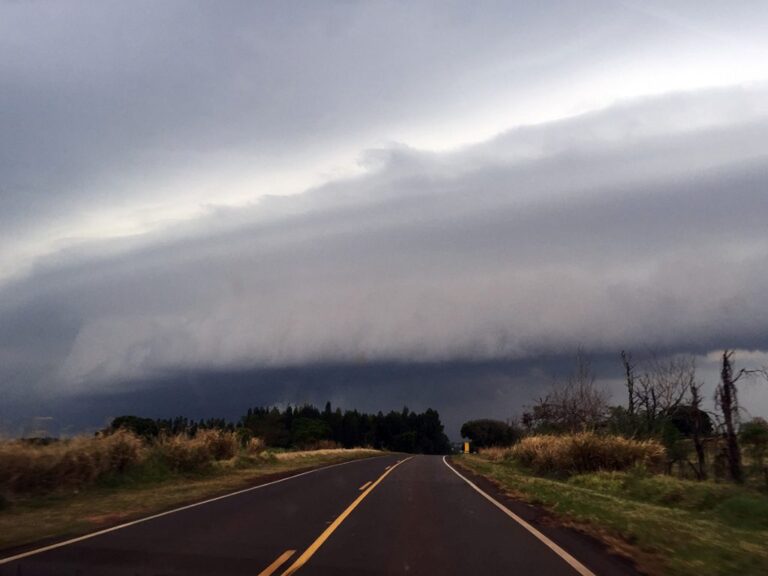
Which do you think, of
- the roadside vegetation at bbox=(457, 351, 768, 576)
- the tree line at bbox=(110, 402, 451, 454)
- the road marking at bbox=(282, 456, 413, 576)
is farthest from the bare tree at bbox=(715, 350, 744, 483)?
the tree line at bbox=(110, 402, 451, 454)

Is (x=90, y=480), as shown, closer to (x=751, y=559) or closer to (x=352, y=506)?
(x=352, y=506)

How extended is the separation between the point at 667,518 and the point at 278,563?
9.42 m

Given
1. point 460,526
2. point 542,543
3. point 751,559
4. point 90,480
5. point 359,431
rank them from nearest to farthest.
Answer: point 751,559
point 542,543
point 460,526
point 90,480
point 359,431

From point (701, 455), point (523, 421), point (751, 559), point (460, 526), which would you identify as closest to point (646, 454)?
point (701, 455)

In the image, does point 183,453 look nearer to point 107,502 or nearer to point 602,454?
point 107,502

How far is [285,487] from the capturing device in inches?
991

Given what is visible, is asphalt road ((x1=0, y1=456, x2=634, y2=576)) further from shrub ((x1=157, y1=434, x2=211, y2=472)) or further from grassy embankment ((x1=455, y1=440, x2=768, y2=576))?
shrub ((x1=157, y1=434, x2=211, y2=472))

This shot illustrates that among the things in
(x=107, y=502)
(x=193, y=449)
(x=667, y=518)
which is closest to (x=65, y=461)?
(x=107, y=502)

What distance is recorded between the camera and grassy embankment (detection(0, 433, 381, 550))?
15914 mm

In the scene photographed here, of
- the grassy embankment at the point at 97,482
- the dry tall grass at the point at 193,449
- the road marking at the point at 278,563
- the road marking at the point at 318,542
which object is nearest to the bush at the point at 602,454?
the grassy embankment at the point at 97,482

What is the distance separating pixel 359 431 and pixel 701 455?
133 metres

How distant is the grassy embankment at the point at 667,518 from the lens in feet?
36.8

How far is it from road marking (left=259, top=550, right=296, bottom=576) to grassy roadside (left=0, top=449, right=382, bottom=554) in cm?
463

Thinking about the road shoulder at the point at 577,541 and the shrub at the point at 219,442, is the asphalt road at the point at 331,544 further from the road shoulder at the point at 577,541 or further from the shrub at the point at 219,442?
the shrub at the point at 219,442
